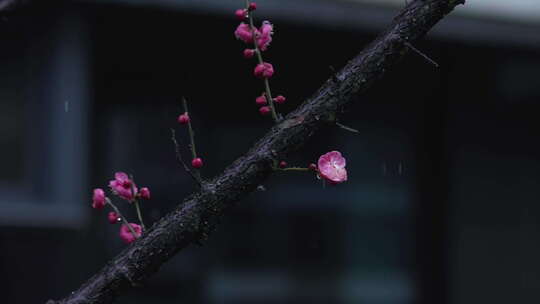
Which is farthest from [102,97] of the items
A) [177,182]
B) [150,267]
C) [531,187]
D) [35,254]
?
[150,267]

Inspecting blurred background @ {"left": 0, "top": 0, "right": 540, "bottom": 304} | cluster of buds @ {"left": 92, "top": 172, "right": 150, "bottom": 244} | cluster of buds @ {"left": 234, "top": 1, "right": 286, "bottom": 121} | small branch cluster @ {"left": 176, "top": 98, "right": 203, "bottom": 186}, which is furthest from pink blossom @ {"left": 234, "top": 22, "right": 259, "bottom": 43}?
blurred background @ {"left": 0, "top": 0, "right": 540, "bottom": 304}

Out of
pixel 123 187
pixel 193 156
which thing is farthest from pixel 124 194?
pixel 193 156

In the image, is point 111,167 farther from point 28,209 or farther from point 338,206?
point 338,206

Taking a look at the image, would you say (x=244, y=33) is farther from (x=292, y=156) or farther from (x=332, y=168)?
(x=292, y=156)

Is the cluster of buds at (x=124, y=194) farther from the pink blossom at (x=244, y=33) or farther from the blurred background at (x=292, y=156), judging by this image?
the blurred background at (x=292, y=156)

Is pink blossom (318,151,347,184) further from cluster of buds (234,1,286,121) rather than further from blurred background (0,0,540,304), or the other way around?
blurred background (0,0,540,304)

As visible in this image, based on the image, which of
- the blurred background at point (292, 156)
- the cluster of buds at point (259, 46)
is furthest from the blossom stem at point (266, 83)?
the blurred background at point (292, 156)
